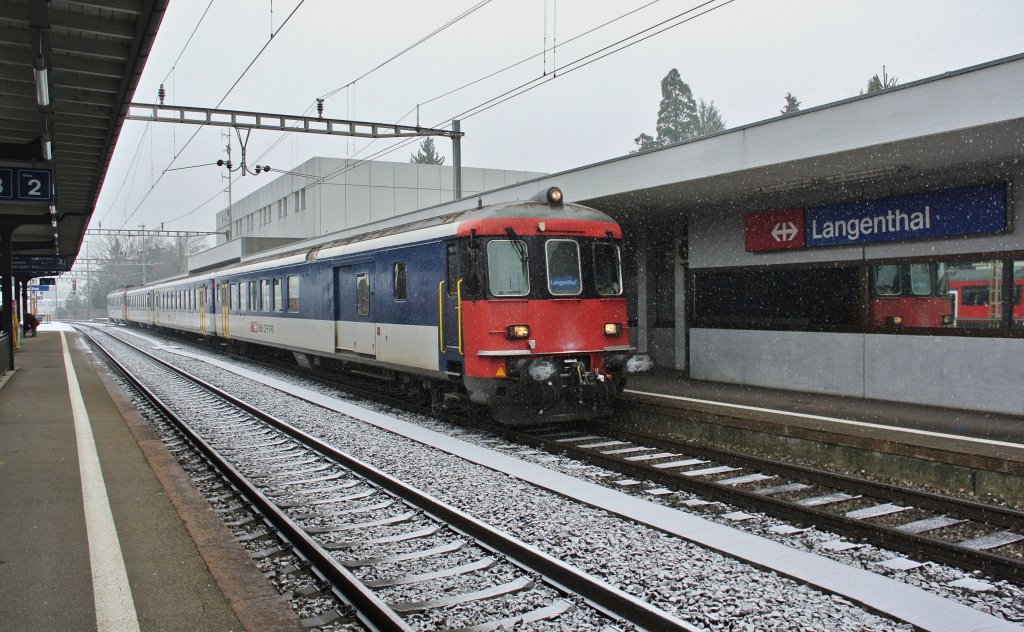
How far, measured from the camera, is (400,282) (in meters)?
11.8

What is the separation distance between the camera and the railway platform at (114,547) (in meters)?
4.20

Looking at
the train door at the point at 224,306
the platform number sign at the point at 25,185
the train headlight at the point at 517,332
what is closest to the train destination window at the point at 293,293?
the platform number sign at the point at 25,185

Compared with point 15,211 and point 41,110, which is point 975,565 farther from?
point 15,211

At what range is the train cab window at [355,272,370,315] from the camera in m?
13.1

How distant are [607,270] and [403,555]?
19.6 ft

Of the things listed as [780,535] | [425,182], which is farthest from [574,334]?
[425,182]

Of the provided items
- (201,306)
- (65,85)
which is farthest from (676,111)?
(65,85)

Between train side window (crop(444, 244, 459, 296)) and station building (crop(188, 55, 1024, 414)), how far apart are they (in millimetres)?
3445

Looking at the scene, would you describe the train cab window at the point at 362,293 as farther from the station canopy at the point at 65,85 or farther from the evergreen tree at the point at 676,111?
the evergreen tree at the point at 676,111

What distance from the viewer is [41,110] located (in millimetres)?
8891

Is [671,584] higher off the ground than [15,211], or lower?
lower

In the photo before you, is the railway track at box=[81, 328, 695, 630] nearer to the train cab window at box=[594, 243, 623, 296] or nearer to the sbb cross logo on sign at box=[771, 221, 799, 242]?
the train cab window at box=[594, 243, 623, 296]

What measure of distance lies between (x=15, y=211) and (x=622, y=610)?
57.7ft

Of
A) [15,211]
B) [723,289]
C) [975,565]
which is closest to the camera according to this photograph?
[975,565]
